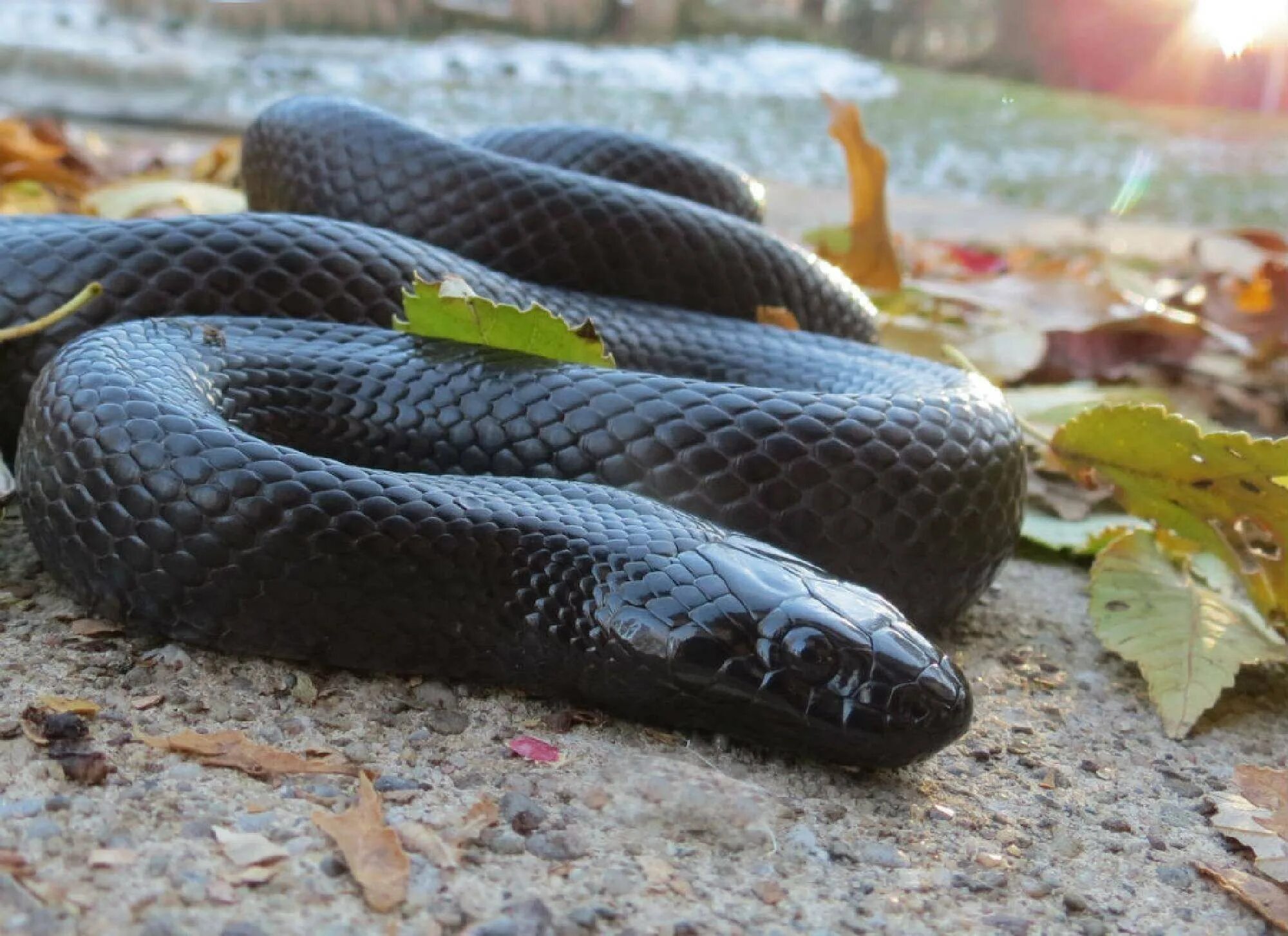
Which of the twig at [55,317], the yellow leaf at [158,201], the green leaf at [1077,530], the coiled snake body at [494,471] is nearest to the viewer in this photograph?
the coiled snake body at [494,471]

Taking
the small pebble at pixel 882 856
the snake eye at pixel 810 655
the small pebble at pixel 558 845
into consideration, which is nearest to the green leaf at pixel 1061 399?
the snake eye at pixel 810 655

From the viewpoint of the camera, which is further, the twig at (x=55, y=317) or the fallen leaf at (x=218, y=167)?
the fallen leaf at (x=218, y=167)

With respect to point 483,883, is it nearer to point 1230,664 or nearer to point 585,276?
point 1230,664

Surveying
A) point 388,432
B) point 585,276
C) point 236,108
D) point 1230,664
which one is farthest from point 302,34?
point 1230,664

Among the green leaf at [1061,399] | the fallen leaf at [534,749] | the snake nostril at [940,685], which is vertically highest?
the snake nostril at [940,685]

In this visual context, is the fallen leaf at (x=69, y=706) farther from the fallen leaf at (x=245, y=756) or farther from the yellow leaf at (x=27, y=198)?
the yellow leaf at (x=27, y=198)

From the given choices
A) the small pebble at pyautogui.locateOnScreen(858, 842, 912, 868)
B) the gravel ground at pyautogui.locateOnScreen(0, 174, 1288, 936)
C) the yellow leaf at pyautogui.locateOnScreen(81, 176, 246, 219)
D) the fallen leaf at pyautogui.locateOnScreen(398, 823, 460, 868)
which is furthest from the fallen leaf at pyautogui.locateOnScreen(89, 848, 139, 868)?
the yellow leaf at pyautogui.locateOnScreen(81, 176, 246, 219)

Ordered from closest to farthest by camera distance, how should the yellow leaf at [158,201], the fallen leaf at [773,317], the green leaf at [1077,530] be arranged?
the green leaf at [1077,530] → the fallen leaf at [773,317] → the yellow leaf at [158,201]
